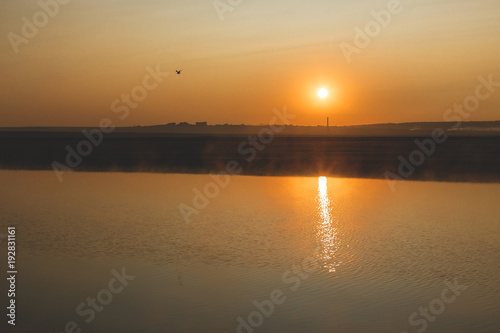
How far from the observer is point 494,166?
37.0 metres

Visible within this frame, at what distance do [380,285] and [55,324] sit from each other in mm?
5159

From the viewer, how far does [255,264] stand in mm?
11734
